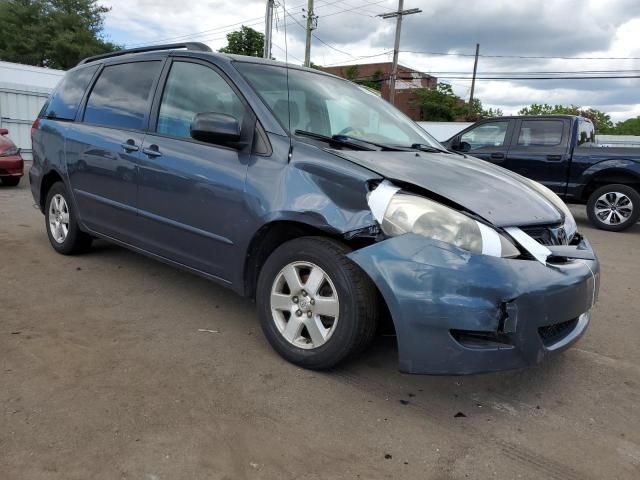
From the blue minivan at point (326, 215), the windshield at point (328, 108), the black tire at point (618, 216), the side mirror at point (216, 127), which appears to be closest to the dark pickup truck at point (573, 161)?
the black tire at point (618, 216)

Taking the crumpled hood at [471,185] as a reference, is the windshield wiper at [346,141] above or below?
above

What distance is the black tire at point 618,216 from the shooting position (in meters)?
8.07

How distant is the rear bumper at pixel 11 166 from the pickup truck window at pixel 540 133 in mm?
8791

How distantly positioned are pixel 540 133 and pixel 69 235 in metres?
7.31

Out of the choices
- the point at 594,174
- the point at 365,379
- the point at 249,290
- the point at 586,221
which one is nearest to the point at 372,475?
the point at 365,379

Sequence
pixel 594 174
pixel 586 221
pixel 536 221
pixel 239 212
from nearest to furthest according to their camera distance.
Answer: pixel 536 221 < pixel 239 212 < pixel 594 174 < pixel 586 221

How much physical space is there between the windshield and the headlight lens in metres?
0.91

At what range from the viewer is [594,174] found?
8258 mm

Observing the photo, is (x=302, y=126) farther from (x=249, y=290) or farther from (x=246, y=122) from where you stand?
(x=249, y=290)

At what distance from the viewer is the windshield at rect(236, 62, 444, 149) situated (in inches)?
127

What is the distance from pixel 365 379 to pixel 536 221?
1230mm

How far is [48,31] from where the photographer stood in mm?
39719

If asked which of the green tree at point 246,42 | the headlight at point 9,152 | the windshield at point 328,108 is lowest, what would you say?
the headlight at point 9,152

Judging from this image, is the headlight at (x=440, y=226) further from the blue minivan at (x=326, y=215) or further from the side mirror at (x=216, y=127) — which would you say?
the side mirror at (x=216, y=127)
